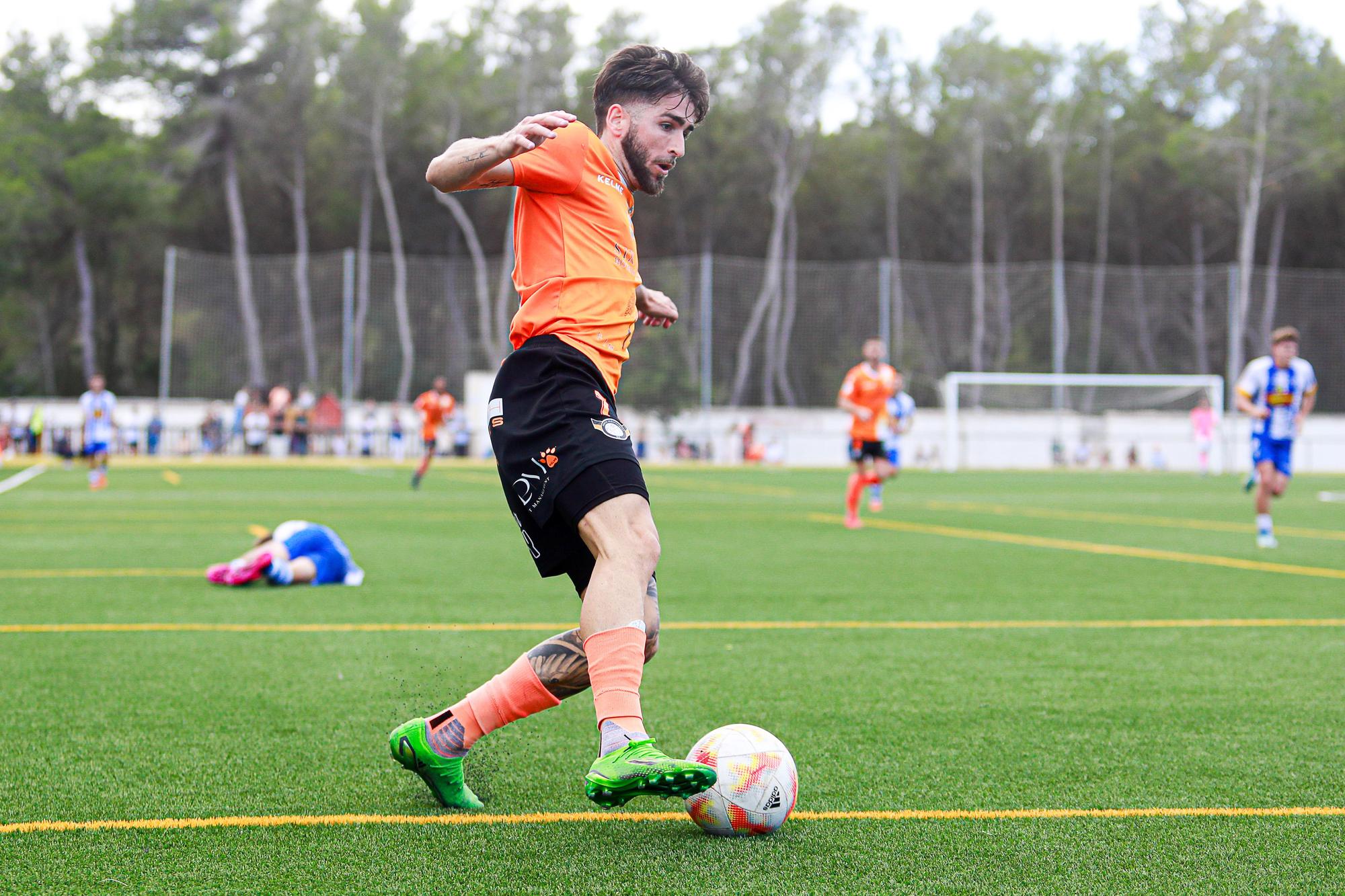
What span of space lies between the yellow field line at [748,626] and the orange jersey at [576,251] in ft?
12.0

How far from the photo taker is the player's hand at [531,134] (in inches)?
122

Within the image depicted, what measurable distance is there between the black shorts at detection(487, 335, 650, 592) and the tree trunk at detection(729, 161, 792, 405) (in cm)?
3919

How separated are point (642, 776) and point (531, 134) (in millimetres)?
1479

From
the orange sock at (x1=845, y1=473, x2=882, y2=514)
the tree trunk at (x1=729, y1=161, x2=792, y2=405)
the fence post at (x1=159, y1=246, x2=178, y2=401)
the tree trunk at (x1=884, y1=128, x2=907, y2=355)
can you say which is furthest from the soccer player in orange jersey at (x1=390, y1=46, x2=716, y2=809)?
the tree trunk at (x1=884, y1=128, x2=907, y2=355)

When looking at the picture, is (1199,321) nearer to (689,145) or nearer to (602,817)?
(689,145)

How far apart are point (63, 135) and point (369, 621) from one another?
5119cm

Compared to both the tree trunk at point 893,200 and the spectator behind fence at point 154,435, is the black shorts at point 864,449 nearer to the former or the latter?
the spectator behind fence at point 154,435

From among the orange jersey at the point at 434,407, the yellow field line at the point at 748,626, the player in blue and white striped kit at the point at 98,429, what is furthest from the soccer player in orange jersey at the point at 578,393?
the player in blue and white striped kit at the point at 98,429

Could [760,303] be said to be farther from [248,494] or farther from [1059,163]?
[248,494]

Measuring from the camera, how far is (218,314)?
43531 millimetres

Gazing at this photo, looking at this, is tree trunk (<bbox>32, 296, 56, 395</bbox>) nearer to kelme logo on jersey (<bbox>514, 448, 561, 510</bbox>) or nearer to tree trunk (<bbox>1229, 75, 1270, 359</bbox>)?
tree trunk (<bbox>1229, 75, 1270, 359</bbox>)

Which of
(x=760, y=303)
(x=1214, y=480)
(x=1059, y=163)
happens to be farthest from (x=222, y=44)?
(x=1214, y=480)

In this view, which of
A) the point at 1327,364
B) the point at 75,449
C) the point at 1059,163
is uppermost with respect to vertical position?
the point at 1059,163

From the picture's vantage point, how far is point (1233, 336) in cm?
4534
